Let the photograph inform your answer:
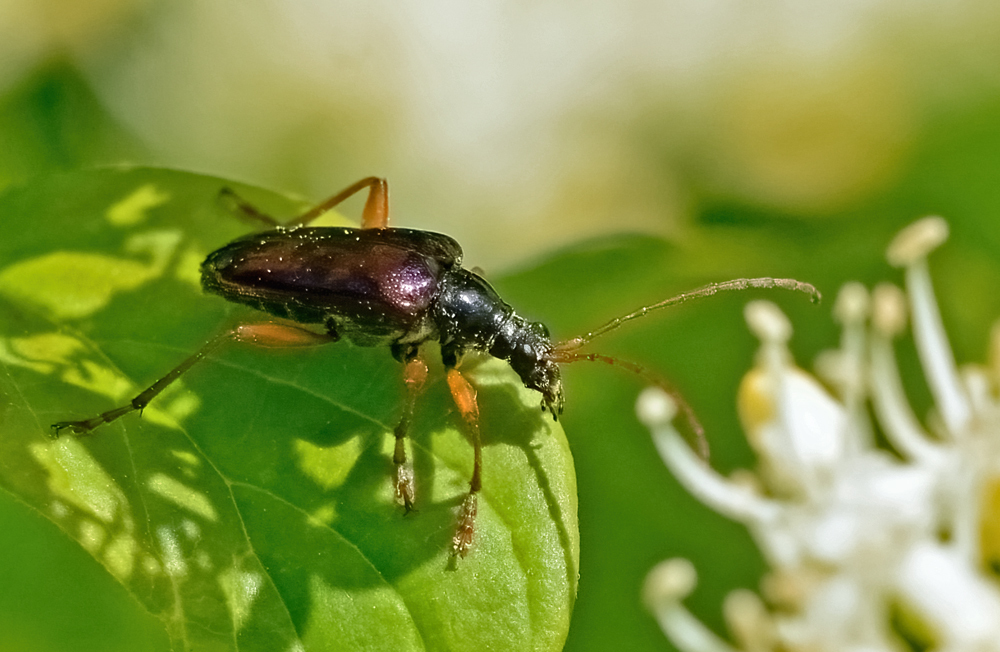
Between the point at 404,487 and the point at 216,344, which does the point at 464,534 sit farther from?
the point at 216,344

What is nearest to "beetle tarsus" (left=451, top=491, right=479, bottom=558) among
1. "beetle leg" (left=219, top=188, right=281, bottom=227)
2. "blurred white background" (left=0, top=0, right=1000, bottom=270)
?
"beetle leg" (left=219, top=188, right=281, bottom=227)

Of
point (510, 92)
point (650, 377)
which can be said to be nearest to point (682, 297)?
point (650, 377)

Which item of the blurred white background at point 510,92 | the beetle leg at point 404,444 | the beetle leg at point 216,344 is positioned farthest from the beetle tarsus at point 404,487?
the blurred white background at point 510,92

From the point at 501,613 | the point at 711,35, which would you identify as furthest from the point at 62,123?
the point at 711,35

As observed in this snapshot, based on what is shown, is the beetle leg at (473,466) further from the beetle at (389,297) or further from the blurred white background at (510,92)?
the blurred white background at (510,92)

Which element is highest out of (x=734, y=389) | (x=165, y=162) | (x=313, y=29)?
(x=313, y=29)

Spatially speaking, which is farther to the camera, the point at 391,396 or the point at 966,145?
the point at 966,145

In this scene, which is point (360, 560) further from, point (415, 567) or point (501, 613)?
point (501, 613)
